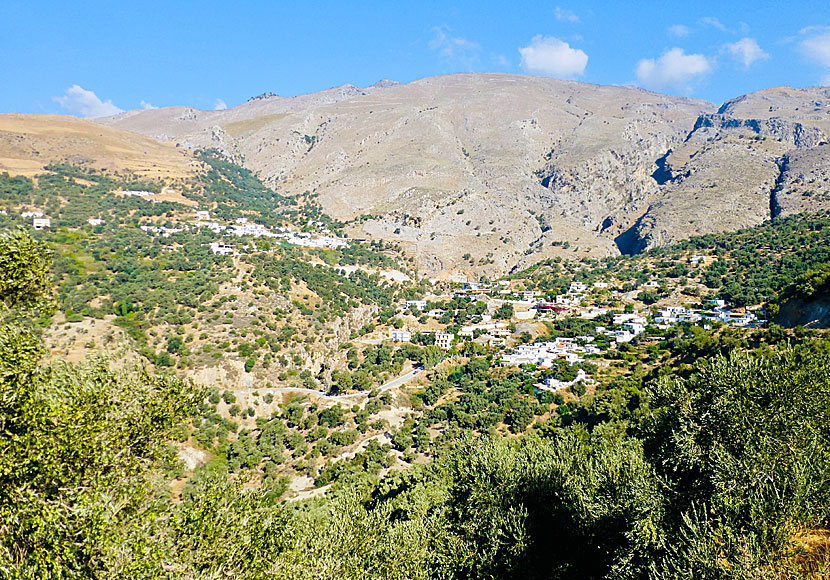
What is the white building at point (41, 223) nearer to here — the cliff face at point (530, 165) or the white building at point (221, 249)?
the white building at point (221, 249)

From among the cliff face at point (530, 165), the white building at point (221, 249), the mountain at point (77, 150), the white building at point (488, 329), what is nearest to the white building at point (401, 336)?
the white building at point (488, 329)

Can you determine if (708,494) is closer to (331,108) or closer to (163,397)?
(163,397)

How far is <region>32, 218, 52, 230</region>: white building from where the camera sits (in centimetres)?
6546

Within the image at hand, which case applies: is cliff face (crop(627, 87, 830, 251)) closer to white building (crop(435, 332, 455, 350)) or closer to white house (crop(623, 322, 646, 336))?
white house (crop(623, 322, 646, 336))

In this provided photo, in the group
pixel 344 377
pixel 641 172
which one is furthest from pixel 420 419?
pixel 641 172

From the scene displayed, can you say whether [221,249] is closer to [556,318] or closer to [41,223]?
[41,223]

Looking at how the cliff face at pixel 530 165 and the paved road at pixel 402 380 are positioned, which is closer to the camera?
the paved road at pixel 402 380

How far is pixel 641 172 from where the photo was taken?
5595 inches

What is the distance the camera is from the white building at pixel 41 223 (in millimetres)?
65456

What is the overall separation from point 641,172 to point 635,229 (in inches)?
1530

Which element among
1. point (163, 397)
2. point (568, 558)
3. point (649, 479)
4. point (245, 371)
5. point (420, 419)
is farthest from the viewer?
point (245, 371)

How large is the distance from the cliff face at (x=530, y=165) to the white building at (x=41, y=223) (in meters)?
60.3

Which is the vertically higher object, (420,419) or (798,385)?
(798,385)

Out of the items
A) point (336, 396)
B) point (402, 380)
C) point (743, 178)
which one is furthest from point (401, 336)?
point (743, 178)
